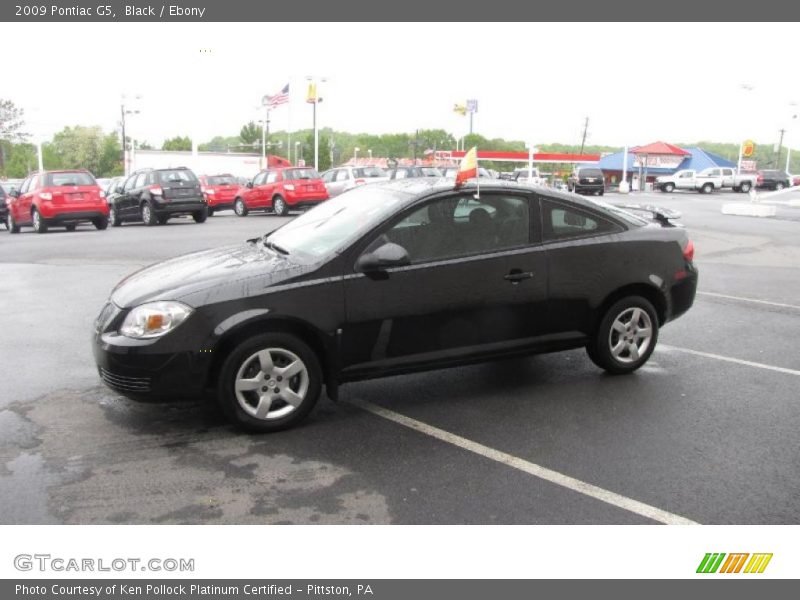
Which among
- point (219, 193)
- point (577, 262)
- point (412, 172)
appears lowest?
point (219, 193)

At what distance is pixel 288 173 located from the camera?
83.5ft

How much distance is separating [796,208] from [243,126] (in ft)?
336

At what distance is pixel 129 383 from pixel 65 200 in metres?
16.9

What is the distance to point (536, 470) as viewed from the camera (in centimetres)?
427

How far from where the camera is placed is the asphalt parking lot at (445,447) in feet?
12.5

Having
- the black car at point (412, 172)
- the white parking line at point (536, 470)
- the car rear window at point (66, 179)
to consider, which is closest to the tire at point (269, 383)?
the white parking line at point (536, 470)

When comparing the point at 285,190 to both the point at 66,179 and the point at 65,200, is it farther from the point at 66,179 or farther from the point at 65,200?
the point at 65,200

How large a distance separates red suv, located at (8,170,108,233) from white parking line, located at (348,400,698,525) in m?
16.7

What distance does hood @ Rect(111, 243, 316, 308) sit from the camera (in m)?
4.67

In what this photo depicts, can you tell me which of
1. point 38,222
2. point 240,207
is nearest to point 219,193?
point 240,207

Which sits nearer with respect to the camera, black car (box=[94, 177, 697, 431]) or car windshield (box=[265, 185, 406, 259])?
black car (box=[94, 177, 697, 431])

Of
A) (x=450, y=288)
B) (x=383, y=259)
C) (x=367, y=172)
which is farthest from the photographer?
(x=367, y=172)

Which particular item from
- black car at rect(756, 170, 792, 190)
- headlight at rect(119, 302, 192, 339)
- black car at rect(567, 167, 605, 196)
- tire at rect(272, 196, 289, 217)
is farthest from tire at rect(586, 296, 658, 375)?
black car at rect(756, 170, 792, 190)

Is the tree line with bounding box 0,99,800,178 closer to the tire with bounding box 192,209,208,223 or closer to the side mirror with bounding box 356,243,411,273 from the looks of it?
the tire with bounding box 192,209,208,223
